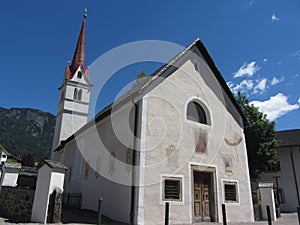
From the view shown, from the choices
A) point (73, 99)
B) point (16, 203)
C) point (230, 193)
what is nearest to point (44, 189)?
point (16, 203)

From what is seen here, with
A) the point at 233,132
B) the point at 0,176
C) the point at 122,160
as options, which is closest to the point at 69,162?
the point at 0,176

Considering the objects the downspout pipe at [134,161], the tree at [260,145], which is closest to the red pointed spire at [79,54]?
the tree at [260,145]

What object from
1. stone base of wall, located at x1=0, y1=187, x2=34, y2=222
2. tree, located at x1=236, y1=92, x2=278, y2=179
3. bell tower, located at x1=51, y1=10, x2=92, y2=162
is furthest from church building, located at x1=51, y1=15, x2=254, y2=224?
bell tower, located at x1=51, y1=10, x2=92, y2=162

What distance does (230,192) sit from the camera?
1322 cm

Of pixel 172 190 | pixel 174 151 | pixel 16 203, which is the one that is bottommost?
pixel 16 203

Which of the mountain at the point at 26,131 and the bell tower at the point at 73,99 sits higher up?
the mountain at the point at 26,131

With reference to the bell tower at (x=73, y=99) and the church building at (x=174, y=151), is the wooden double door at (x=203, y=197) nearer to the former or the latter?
the church building at (x=174, y=151)

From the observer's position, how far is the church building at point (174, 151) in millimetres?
10742

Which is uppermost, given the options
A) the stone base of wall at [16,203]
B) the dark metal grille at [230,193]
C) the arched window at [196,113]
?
the arched window at [196,113]

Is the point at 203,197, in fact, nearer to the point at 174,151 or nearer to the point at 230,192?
the point at 230,192

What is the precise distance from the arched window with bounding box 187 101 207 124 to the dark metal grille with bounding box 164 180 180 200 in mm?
3707

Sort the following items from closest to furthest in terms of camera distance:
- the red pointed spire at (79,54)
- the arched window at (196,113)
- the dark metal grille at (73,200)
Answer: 1. the arched window at (196,113)
2. the dark metal grille at (73,200)
3. the red pointed spire at (79,54)

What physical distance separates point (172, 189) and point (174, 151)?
170cm

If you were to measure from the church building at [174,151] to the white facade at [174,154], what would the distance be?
0.04 m
